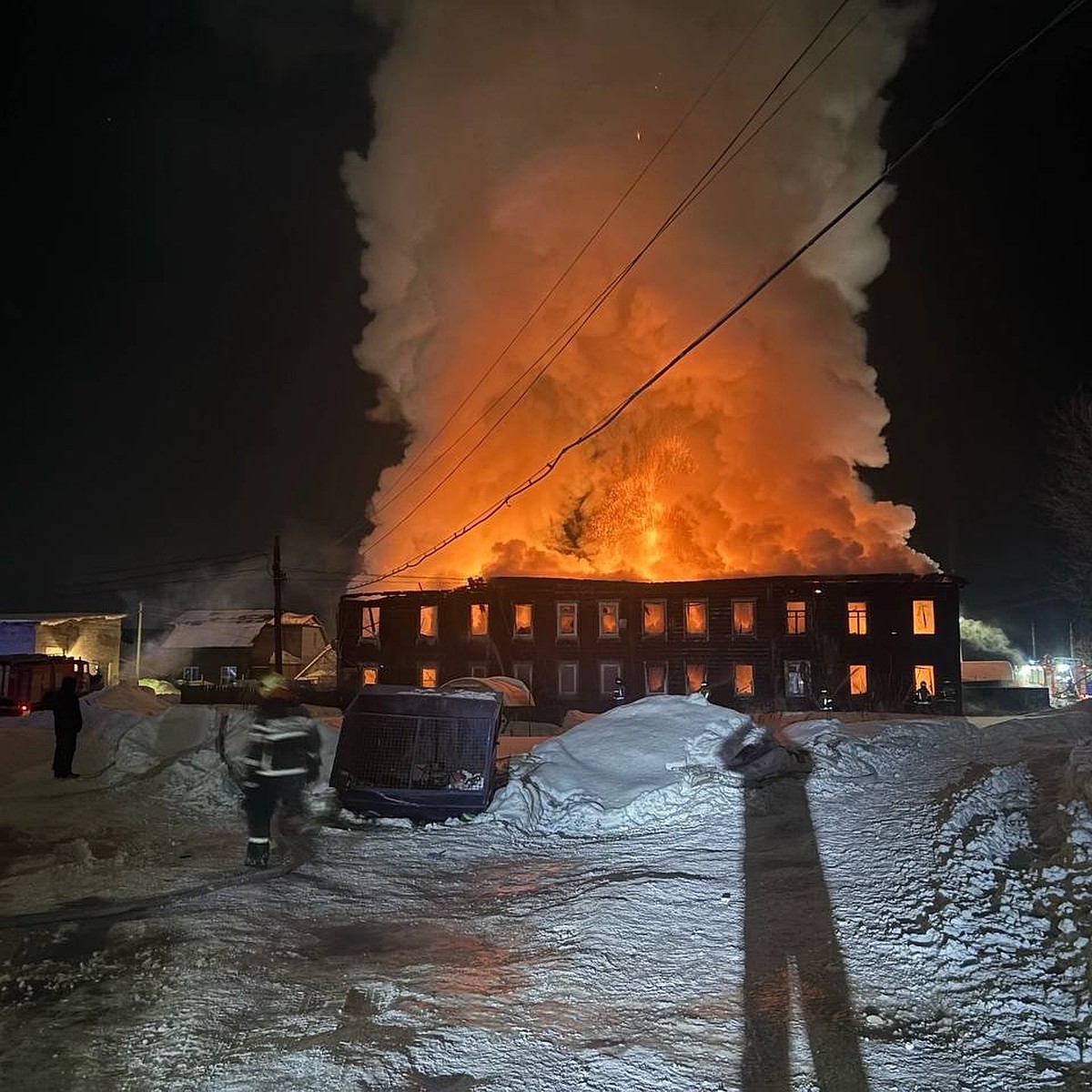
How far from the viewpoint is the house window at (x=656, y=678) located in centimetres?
4262

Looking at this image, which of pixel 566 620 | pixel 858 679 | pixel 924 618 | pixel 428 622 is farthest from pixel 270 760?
pixel 428 622

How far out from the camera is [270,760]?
25.8ft

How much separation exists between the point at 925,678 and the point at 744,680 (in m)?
8.17

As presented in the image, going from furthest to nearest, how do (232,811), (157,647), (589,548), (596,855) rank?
(157,647) → (589,548) → (232,811) → (596,855)

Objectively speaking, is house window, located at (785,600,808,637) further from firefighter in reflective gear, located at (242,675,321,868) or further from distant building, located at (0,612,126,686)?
distant building, located at (0,612,126,686)

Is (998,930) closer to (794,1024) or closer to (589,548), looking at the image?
(794,1024)

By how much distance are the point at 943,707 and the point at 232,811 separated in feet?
121

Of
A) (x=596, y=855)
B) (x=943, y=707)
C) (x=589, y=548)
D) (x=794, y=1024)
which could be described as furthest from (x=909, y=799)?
(x=589, y=548)

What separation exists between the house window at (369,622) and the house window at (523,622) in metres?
9.08

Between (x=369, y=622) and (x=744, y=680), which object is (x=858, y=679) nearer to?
(x=744, y=680)

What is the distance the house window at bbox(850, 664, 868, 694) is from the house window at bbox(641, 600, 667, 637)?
9079 mm

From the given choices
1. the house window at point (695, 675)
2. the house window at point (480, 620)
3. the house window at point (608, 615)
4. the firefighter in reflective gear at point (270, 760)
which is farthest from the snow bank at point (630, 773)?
the house window at point (480, 620)

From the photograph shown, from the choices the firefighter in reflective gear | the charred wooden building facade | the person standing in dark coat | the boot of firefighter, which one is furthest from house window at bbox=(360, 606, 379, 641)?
the boot of firefighter

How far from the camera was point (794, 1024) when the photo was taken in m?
4.37
